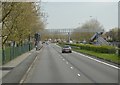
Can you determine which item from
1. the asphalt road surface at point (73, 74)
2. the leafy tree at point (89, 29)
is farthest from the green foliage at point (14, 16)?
the leafy tree at point (89, 29)

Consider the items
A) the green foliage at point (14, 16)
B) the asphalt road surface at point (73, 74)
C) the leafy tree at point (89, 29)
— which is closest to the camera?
the asphalt road surface at point (73, 74)

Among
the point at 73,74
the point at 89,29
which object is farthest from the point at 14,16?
the point at 89,29

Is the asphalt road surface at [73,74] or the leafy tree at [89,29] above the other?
the leafy tree at [89,29]

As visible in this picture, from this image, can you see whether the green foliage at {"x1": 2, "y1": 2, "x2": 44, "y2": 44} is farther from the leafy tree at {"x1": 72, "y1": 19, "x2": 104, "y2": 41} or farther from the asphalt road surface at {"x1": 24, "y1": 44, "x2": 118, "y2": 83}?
the leafy tree at {"x1": 72, "y1": 19, "x2": 104, "y2": 41}

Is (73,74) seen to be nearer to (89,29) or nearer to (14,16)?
(14,16)

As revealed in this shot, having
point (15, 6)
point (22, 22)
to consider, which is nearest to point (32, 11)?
point (22, 22)

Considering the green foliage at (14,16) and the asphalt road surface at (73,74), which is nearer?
the asphalt road surface at (73,74)

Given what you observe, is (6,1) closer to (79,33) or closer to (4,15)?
(4,15)

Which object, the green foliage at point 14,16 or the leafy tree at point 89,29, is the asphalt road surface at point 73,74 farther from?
the leafy tree at point 89,29

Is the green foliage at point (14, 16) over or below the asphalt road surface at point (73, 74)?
over

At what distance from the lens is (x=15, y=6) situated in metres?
29.4

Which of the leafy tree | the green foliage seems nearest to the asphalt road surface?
the green foliage

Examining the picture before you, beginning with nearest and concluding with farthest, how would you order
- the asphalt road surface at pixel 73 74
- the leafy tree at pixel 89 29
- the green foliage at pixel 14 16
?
the asphalt road surface at pixel 73 74
the green foliage at pixel 14 16
the leafy tree at pixel 89 29

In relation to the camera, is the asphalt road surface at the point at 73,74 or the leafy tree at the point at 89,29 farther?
the leafy tree at the point at 89,29
